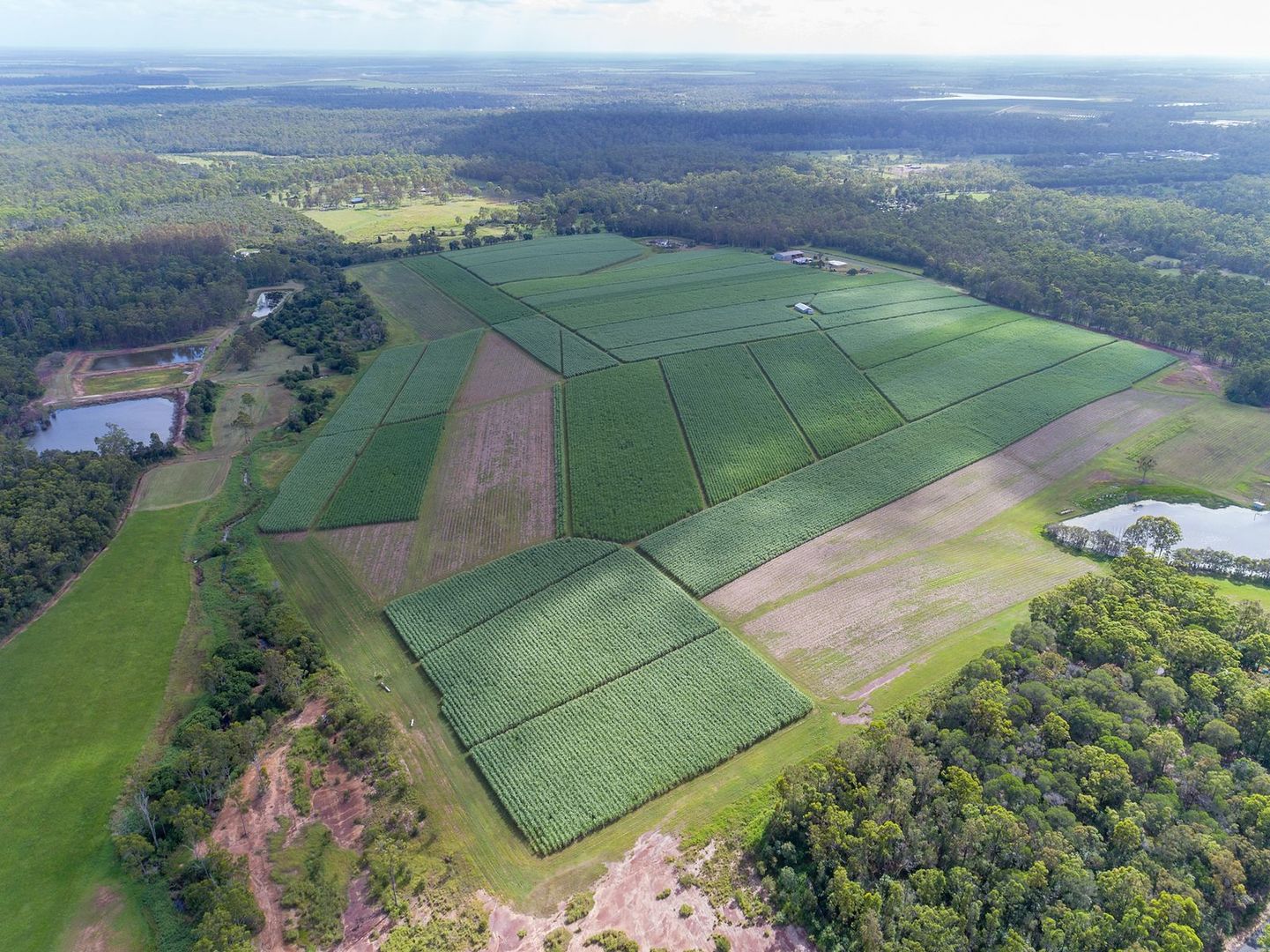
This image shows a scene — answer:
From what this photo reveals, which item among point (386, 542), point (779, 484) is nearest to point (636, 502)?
point (779, 484)

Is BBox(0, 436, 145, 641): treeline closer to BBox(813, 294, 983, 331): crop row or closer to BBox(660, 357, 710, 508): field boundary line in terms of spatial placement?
BBox(660, 357, 710, 508): field boundary line

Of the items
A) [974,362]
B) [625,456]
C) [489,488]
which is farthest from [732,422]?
[974,362]

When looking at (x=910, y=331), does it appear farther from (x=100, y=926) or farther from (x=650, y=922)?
(x=100, y=926)

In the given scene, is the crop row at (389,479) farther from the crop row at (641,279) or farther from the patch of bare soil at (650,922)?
the crop row at (641,279)

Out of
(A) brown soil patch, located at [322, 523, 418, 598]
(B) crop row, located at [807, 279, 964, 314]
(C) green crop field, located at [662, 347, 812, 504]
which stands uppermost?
(B) crop row, located at [807, 279, 964, 314]

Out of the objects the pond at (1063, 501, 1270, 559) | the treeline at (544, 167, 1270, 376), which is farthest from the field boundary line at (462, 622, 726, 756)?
the treeline at (544, 167, 1270, 376)

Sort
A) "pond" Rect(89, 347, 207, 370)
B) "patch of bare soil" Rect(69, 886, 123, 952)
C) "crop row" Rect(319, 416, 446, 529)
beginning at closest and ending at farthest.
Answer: "patch of bare soil" Rect(69, 886, 123, 952) < "crop row" Rect(319, 416, 446, 529) < "pond" Rect(89, 347, 207, 370)
